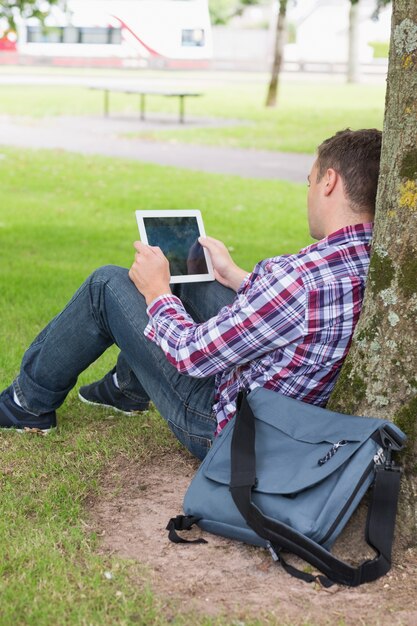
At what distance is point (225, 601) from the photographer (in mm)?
2670

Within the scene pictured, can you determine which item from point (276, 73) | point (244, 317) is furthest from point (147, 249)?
point (276, 73)

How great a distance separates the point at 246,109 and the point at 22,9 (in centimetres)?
1639

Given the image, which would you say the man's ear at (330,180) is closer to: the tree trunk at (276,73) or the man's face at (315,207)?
the man's face at (315,207)

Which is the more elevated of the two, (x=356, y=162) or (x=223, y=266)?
(x=356, y=162)

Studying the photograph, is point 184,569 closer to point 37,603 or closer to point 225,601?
point 225,601

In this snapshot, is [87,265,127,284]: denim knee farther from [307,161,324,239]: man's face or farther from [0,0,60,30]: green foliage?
[0,0,60,30]: green foliage

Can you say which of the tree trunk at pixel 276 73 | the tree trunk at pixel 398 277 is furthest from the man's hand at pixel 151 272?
the tree trunk at pixel 276 73

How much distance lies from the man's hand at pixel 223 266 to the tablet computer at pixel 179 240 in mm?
27

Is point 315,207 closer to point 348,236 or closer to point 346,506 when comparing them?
point 348,236

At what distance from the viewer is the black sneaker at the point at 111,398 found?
420 cm

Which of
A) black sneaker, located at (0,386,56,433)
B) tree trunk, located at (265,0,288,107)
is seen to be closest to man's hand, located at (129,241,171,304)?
black sneaker, located at (0,386,56,433)

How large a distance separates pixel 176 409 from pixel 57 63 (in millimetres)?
49430

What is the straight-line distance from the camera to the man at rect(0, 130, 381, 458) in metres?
2.82

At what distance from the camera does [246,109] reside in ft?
81.2
